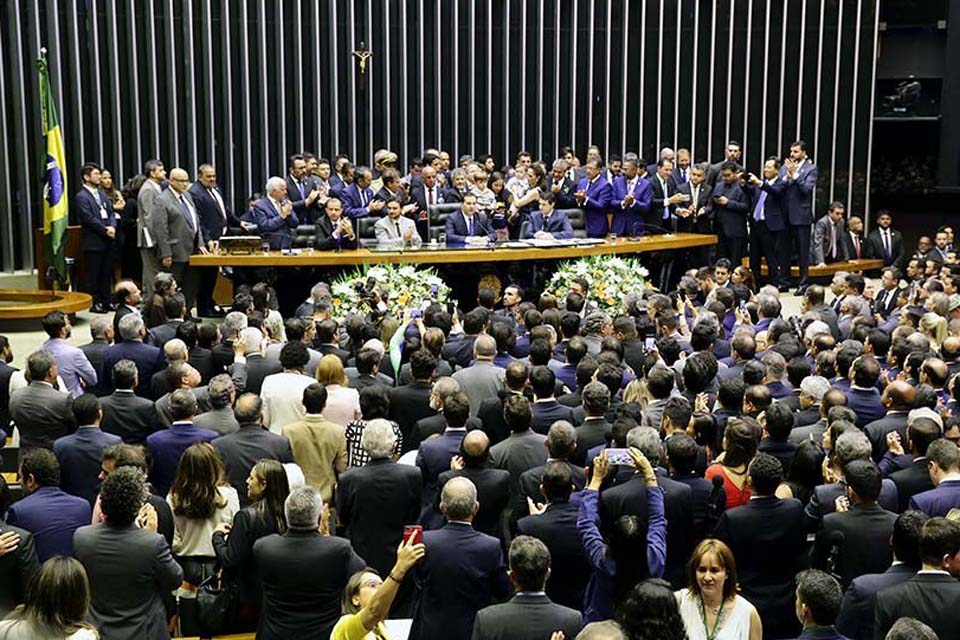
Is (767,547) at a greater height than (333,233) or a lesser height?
lesser

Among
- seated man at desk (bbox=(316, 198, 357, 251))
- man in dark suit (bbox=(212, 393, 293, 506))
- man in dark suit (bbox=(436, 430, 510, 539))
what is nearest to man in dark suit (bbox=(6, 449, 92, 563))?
man in dark suit (bbox=(212, 393, 293, 506))

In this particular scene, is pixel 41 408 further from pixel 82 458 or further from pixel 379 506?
pixel 379 506

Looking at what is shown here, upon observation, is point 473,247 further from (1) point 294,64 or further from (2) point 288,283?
(1) point 294,64

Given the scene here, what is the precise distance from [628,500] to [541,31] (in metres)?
14.3

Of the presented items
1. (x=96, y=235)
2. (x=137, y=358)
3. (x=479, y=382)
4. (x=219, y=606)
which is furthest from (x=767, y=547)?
(x=96, y=235)

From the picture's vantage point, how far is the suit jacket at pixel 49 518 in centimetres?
619

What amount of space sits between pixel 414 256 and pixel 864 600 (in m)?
8.43

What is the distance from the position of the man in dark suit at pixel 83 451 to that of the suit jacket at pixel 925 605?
396 centimetres

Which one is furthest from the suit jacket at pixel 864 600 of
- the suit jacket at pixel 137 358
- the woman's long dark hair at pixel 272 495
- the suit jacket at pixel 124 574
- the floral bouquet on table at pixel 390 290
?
the floral bouquet on table at pixel 390 290

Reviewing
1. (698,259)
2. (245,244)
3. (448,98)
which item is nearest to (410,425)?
(245,244)

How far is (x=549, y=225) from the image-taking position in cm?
1483

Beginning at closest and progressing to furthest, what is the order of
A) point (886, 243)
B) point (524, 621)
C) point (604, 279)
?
1. point (524, 621)
2. point (604, 279)
3. point (886, 243)

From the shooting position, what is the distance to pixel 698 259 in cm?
1608

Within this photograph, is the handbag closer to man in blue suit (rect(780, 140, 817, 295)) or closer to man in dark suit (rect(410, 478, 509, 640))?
man in dark suit (rect(410, 478, 509, 640))
